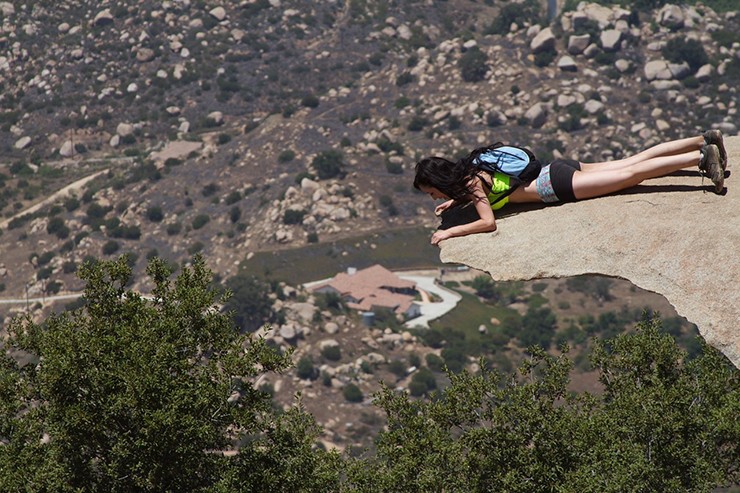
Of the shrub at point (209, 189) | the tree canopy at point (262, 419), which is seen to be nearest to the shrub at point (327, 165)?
the shrub at point (209, 189)

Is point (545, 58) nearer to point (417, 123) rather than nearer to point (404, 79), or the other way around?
point (404, 79)

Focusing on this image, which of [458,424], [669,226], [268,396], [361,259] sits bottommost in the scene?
[361,259]

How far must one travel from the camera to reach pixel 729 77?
5640 inches

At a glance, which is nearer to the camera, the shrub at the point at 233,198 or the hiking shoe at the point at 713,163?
the hiking shoe at the point at 713,163

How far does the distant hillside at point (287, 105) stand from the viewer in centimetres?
12625

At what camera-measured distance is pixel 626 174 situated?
45.3 ft

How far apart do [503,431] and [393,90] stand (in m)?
134

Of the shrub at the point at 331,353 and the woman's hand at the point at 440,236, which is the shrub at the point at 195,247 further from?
the woman's hand at the point at 440,236

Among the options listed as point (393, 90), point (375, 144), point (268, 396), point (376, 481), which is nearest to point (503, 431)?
point (376, 481)

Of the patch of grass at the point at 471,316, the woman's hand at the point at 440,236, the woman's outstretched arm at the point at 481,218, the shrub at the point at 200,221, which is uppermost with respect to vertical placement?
the woman's outstretched arm at the point at 481,218

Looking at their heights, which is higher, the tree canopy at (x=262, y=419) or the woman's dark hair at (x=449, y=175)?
the woman's dark hair at (x=449, y=175)

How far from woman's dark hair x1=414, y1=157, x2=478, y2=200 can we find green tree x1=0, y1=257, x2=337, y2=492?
4952 mm

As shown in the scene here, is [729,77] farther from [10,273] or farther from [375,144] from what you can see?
[10,273]

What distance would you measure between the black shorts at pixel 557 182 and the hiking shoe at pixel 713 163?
173cm
